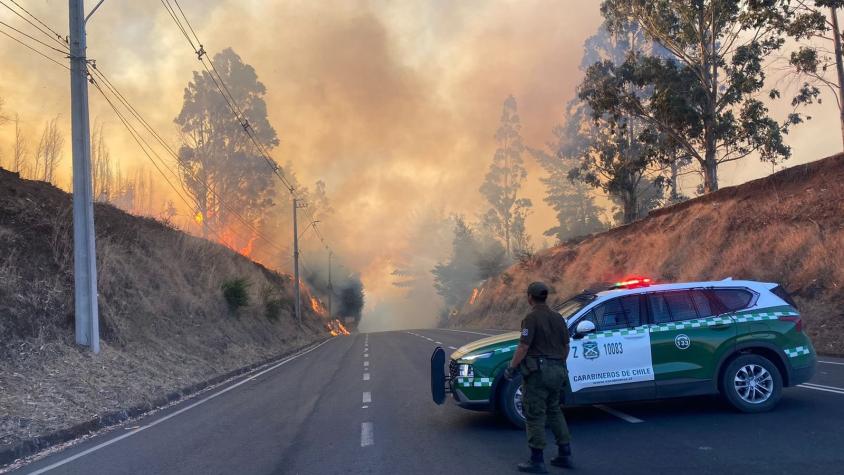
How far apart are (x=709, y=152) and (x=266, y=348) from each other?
22.0 meters

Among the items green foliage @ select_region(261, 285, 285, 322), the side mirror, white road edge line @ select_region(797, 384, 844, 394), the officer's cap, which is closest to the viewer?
the officer's cap

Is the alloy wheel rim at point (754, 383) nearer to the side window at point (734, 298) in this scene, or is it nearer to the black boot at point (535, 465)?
the side window at point (734, 298)

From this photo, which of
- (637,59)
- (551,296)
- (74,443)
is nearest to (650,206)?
(551,296)

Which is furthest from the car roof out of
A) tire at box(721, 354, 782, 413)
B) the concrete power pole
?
the concrete power pole

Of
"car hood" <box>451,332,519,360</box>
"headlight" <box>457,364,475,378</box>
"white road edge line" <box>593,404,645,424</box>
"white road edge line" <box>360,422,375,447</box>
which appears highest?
"car hood" <box>451,332,519,360</box>

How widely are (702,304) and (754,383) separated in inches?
45.3

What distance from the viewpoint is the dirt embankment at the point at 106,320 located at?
10.6m

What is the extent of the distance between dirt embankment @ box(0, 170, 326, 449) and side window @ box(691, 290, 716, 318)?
898 centimetres

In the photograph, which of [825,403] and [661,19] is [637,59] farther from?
[825,403]

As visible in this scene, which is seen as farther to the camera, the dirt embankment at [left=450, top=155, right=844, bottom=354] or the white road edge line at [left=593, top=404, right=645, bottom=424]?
the dirt embankment at [left=450, top=155, right=844, bottom=354]

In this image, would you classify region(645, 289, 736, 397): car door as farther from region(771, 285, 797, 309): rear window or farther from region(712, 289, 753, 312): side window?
region(771, 285, 797, 309): rear window

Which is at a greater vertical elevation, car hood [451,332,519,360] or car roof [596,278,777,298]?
car roof [596,278,777,298]

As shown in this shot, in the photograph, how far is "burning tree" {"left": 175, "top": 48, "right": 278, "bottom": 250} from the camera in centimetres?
4958

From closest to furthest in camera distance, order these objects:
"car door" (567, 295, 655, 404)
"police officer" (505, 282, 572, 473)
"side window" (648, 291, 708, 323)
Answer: "police officer" (505, 282, 572, 473), "car door" (567, 295, 655, 404), "side window" (648, 291, 708, 323)
